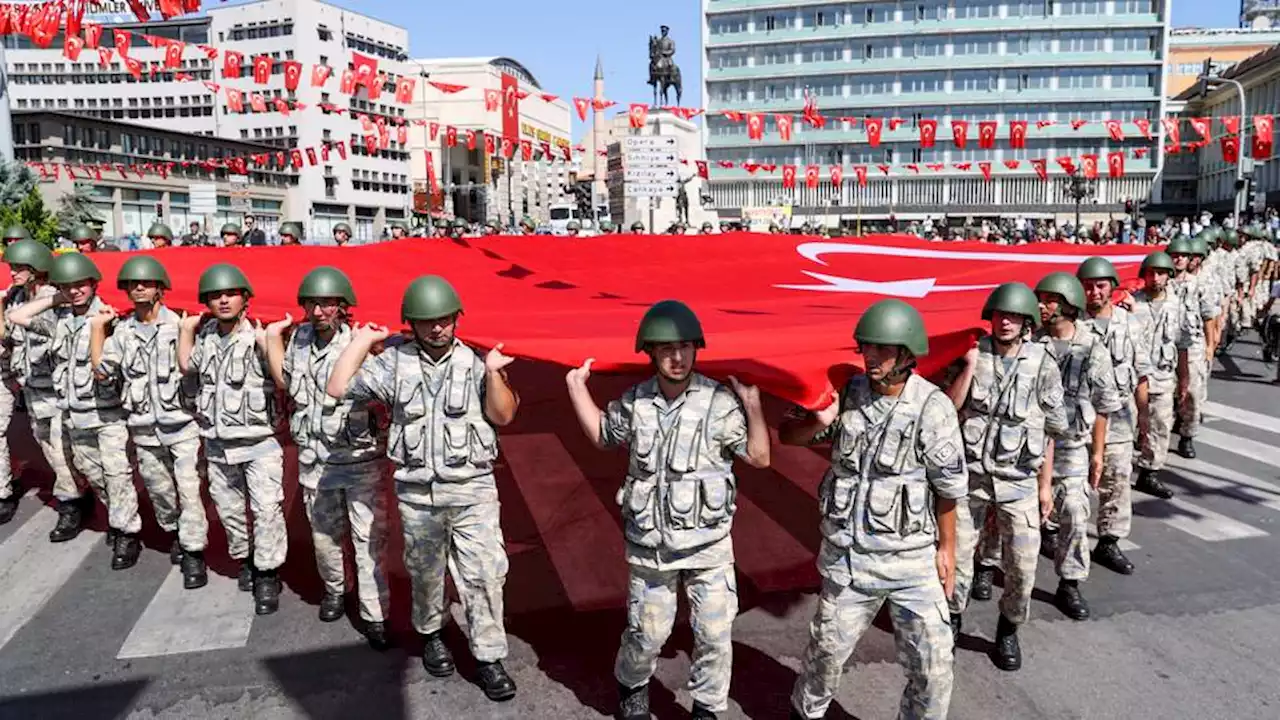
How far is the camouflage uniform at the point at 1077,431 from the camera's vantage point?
5.62m

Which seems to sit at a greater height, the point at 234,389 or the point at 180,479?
the point at 234,389

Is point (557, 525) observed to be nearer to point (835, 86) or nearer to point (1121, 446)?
point (1121, 446)

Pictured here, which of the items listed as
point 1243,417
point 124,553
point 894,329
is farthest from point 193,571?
point 1243,417

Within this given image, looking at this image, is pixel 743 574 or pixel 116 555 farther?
pixel 116 555

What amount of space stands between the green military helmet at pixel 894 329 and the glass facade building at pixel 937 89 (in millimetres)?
70931

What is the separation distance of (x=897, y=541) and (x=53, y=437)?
6964mm

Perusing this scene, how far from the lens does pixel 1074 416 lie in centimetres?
557

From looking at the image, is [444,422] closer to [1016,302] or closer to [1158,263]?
[1016,302]

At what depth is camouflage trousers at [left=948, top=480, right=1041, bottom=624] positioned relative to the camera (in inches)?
197

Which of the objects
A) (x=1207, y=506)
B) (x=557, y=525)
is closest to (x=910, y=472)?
(x=557, y=525)

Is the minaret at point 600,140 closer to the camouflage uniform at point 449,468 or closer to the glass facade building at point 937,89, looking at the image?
the glass facade building at point 937,89

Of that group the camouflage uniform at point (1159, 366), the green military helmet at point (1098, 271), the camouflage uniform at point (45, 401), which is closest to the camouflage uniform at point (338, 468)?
the camouflage uniform at point (45, 401)

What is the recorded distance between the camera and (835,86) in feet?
255

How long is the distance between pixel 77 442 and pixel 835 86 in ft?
255
